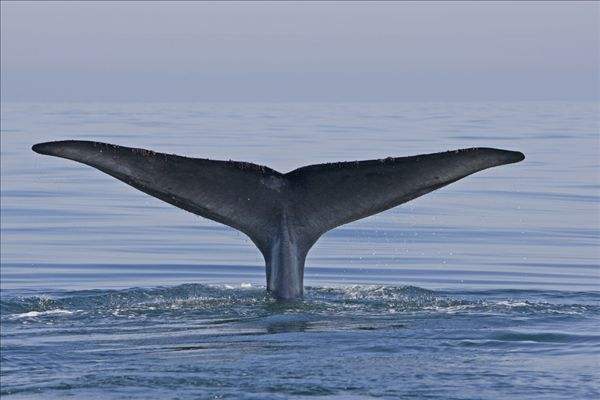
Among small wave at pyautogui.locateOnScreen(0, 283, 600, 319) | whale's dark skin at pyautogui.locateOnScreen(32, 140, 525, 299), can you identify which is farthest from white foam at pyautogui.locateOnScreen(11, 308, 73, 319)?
whale's dark skin at pyautogui.locateOnScreen(32, 140, 525, 299)

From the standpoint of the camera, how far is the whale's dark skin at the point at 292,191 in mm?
11555

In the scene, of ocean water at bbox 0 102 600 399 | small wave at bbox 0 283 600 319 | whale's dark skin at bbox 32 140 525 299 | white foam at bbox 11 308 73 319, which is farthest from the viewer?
small wave at bbox 0 283 600 319

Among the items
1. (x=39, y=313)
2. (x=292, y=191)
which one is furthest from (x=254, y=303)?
(x=39, y=313)

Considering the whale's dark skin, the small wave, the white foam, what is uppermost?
the whale's dark skin

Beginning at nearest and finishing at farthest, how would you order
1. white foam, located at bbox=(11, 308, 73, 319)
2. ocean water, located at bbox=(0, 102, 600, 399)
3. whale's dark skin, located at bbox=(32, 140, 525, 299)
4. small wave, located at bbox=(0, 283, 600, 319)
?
ocean water, located at bbox=(0, 102, 600, 399), whale's dark skin, located at bbox=(32, 140, 525, 299), white foam, located at bbox=(11, 308, 73, 319), small wave, located at bbox=(0, 283, 600, 319)

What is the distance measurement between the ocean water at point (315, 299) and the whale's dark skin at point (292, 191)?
1.75ft

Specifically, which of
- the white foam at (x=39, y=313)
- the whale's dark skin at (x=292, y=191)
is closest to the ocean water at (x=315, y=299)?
the white foam at (x=39, y=313)

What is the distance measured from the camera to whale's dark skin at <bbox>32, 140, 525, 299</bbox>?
11.6m

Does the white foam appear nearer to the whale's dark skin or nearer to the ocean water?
the ocean water

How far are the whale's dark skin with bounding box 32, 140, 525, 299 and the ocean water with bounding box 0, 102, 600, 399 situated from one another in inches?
21.0

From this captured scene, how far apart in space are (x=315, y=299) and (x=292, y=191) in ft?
3.66

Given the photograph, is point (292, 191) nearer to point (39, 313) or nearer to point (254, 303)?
point (254, 303)

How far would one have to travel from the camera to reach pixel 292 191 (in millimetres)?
11992

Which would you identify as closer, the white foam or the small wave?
the white foam
